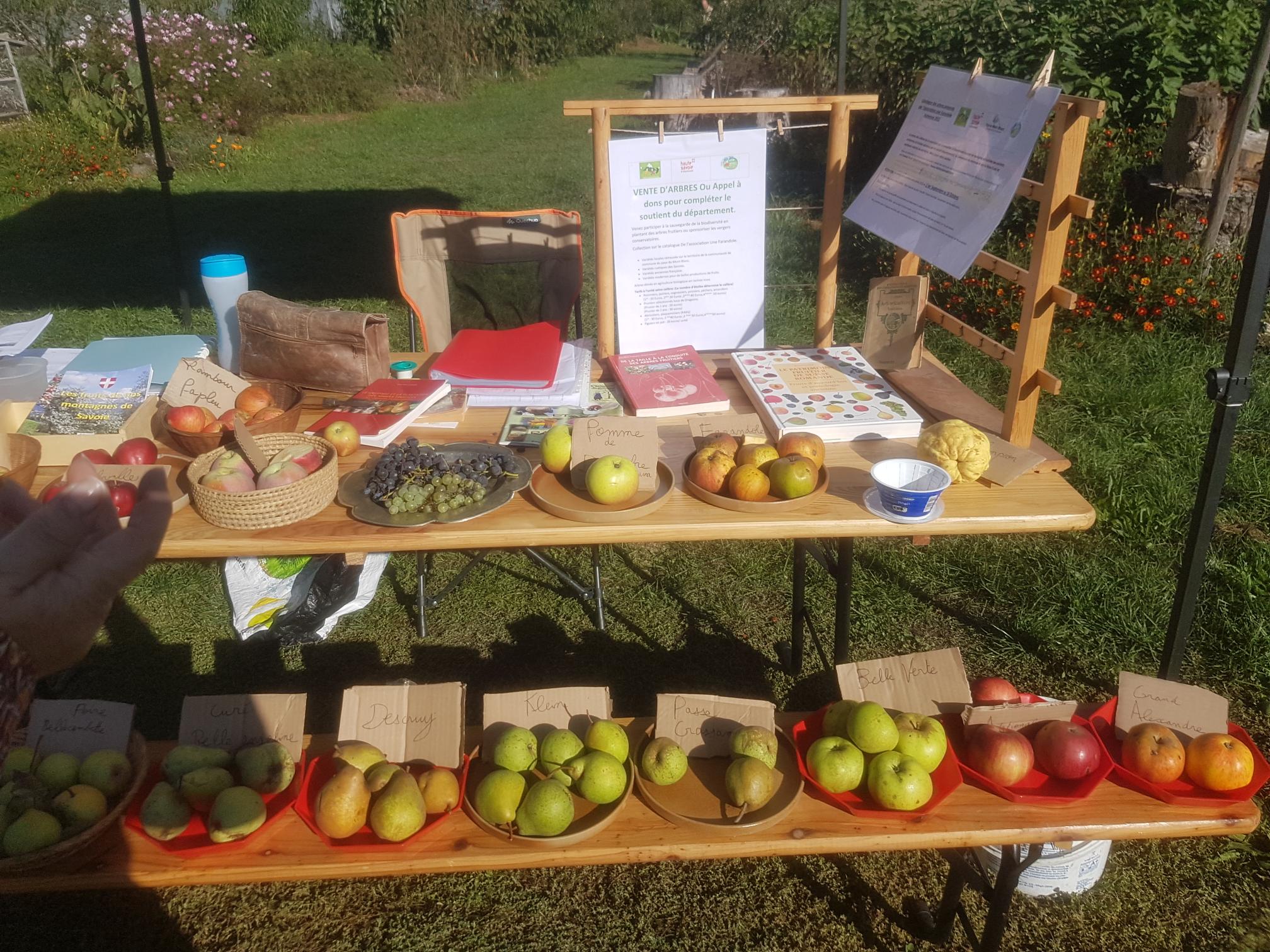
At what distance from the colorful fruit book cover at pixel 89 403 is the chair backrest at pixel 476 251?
→ 139 centimetres

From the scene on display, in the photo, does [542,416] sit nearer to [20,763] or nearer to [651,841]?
[651,841]

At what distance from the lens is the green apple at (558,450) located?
1.97 metres

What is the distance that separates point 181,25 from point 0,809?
41.1 feet

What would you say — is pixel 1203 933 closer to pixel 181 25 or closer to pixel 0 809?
pixel 0 809

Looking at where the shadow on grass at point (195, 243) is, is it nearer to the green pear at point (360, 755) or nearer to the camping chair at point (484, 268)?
the camping chair at point (484, 268)

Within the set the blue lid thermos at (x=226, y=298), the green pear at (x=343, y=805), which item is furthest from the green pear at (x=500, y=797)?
the blue lid thermos at (x=226, y=298)

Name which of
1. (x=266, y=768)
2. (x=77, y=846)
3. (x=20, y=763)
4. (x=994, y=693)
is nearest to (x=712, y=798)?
(x=994, y=693)

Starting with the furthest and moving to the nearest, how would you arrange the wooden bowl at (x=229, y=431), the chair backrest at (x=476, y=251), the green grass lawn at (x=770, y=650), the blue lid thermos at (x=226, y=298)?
the chair backrest at (x=476, y=251) < the blue lid thermos at (x=226, y=298) < the green grass lawn at (x=770, y=650) < the wooden bowl at (x=229, y=431)

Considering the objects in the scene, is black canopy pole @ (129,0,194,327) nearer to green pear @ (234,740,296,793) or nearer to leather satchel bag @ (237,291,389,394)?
leather satchel bag @ (237,291,389,394)

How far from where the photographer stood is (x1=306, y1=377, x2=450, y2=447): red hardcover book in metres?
2.12

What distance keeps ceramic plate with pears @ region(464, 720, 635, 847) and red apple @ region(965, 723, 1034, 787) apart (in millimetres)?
707

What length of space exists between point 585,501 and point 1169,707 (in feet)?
4.34

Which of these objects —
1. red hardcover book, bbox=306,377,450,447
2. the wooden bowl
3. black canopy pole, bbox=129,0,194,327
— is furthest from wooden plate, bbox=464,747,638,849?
black canopy pole, bbox=129,0,194,327

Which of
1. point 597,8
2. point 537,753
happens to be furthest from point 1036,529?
point 597,8
